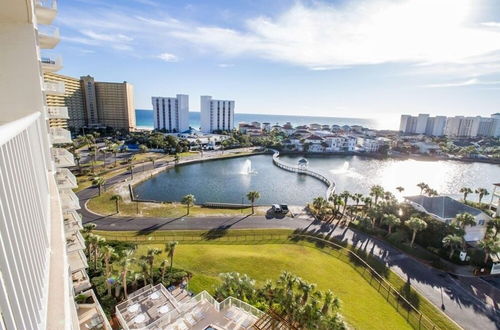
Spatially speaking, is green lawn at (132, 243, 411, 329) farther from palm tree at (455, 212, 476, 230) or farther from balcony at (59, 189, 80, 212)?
palm tree at (455, 212, 476, 230)

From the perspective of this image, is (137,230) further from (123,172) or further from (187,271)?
(123,172)

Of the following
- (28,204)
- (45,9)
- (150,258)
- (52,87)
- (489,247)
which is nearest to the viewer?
(28,204)

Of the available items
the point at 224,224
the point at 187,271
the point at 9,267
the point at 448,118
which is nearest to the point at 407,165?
the point at 224,224

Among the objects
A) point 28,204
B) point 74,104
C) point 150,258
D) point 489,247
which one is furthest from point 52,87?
point 74,104

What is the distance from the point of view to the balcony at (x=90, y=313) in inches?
676

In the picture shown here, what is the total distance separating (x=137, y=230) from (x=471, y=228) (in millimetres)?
45337

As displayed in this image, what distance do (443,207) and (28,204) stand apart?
154 ft

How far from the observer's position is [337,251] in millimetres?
31016

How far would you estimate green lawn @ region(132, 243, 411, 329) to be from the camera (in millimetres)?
21875

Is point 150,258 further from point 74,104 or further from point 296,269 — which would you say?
point 74,104

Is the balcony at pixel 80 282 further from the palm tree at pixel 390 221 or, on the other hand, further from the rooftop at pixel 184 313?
the palm tree at pixel 390 221

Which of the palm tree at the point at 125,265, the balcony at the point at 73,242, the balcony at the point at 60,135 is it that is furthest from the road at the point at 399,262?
the balcony at the point at 60,135

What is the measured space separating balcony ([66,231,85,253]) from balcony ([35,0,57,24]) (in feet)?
41.2

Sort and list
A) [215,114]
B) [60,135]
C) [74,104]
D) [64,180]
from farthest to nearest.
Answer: [215,114], [74,104], [60,135], [64,180]
